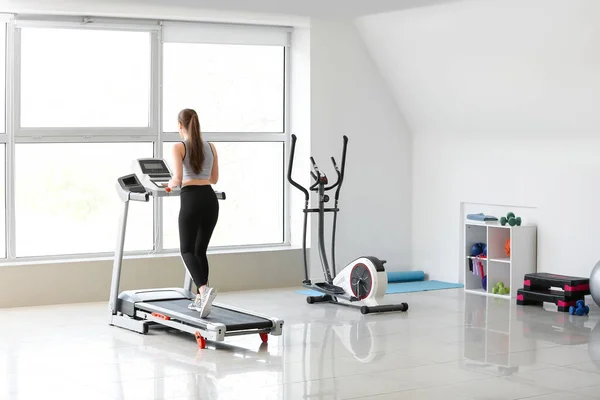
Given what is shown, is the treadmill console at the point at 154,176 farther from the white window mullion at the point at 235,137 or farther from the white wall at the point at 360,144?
the white wall at the point at 360,144

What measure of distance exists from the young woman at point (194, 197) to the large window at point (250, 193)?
2.76m

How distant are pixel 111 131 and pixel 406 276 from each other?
3.47 meters

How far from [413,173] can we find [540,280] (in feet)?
7.95

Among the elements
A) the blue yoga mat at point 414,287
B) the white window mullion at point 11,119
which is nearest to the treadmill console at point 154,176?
the white window mullion at point 11,119

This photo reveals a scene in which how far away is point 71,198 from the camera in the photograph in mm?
8758

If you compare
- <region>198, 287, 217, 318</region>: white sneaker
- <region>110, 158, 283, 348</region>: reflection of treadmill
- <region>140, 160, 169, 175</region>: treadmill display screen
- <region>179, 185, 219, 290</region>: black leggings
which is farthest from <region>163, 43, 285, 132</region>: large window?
<region>198, 287, 217, 318</region>: white sneaker

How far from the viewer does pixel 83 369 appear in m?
5.84

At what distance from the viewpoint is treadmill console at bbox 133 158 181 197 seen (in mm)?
6867

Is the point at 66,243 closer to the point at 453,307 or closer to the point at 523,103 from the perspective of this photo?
→ the point at 453,307

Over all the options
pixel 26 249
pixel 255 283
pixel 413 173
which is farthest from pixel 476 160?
pixel 26 249

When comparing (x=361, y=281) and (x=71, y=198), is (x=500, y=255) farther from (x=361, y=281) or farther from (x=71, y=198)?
(x=71, y=198)

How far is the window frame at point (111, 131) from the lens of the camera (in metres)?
8.46

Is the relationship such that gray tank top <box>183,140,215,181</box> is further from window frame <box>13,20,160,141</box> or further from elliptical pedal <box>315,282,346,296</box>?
window frame <box>13,20,160,141</box>

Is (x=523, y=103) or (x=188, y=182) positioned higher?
(x=523, y=103)
